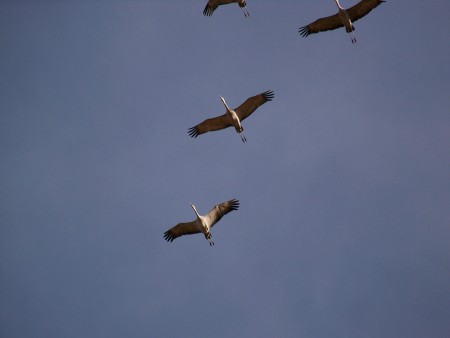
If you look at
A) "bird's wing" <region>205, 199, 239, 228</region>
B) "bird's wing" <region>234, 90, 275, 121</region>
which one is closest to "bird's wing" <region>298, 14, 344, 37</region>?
"bird's wing" <region>234, 90, 275, 121</region>

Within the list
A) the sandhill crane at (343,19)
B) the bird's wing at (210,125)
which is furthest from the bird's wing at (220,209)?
the sandhill crane at (343,19)

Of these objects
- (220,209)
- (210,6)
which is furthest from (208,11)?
(220,209)

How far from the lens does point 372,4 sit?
4044 cm

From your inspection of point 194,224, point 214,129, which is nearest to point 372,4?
point 214,129

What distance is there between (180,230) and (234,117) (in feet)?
18.6

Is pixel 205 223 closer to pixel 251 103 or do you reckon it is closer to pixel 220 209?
pixel 220 209

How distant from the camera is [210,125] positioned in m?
41.2

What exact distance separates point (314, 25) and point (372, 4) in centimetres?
282

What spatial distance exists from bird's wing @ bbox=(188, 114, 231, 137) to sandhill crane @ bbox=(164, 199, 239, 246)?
367 centimetres

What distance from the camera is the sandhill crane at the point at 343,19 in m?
40.4

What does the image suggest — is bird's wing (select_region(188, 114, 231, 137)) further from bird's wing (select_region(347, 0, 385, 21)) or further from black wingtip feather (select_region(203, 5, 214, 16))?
bird's wing (select_region(347, 0, 385, 21))

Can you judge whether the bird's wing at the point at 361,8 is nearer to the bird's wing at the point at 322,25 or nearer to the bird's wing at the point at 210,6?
the bird's wing at the point at 322,25

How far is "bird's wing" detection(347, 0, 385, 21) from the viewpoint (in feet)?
132

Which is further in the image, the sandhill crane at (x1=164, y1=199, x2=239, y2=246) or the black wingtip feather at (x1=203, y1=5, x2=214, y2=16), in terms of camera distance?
the black wingtip feather at (x1=203, y1=5, x2=214, y2=16)
